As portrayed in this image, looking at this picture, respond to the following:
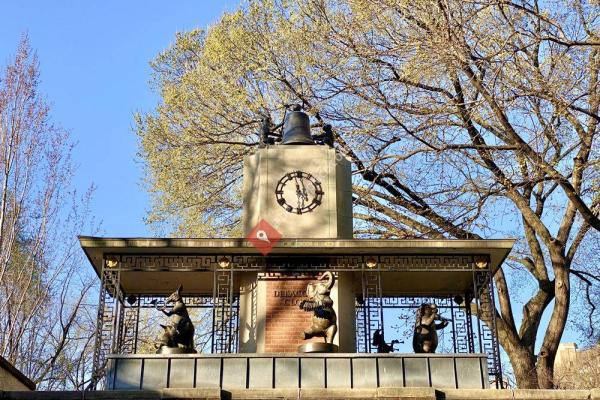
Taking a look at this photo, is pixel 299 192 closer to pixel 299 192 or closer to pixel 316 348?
pixel 299 192

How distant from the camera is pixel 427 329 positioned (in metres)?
14.3

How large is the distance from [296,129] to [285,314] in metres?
4.00

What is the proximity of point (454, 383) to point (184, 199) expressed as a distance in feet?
39.7

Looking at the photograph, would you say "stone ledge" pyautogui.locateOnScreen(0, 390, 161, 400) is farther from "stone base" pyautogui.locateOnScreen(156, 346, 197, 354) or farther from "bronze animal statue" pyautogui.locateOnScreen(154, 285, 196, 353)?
"bronze animal statue" pyautogui.locateOnScreen(154, 285, 196, 353)

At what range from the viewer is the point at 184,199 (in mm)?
23734

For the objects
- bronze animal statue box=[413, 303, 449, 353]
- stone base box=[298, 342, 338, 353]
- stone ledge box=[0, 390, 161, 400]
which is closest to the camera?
stone ledge box=[0, 390, 161, 400]

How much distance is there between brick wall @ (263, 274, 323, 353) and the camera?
1479cm

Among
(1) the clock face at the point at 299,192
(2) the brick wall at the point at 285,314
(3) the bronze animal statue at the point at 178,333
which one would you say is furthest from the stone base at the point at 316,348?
(1) the clock face at the point at 299,192

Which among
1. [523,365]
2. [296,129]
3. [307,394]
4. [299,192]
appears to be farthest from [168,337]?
[523,365]

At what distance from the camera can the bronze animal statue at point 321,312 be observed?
14.0 meters

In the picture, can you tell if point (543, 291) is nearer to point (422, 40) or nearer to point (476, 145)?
point (476, 145)

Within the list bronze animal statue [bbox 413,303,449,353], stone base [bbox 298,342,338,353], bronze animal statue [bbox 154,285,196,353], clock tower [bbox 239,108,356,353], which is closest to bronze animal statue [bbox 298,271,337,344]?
stone base [bbox 298,342,338,353]

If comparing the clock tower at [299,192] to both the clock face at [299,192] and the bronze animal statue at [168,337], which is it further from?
the bronze animal statue at [168,337]

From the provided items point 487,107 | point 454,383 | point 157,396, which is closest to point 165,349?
point 157,396
